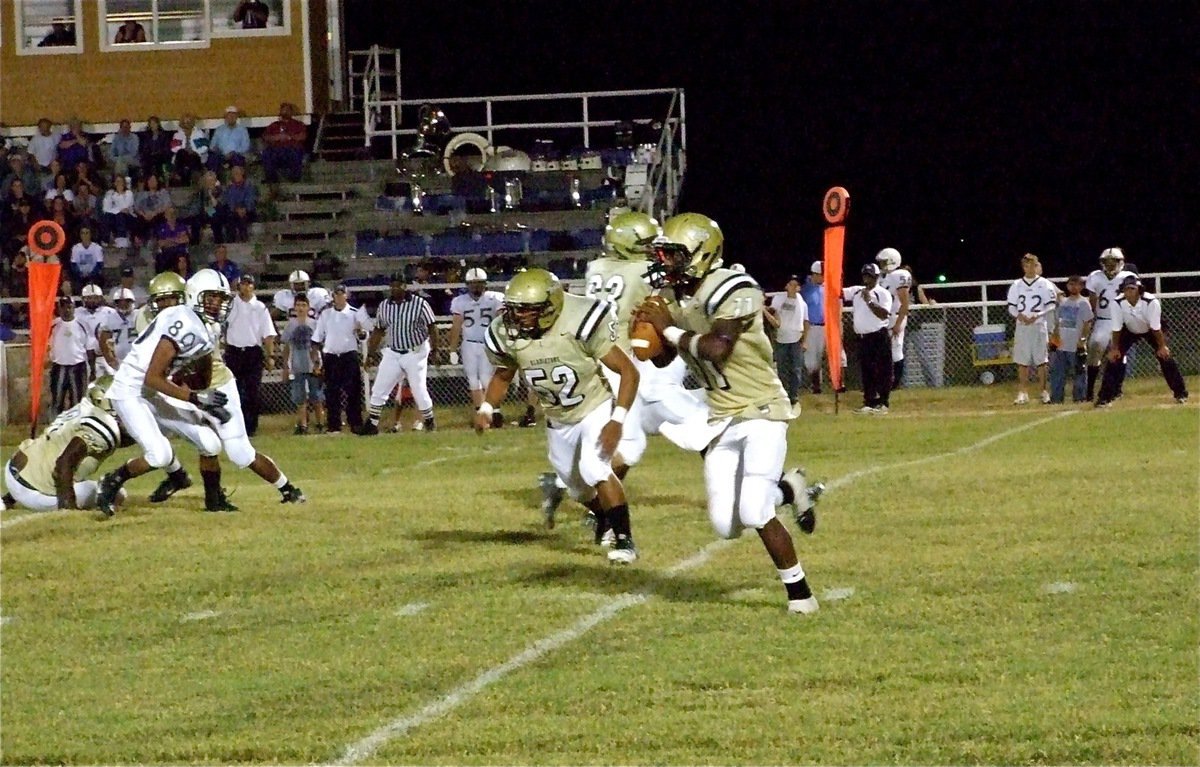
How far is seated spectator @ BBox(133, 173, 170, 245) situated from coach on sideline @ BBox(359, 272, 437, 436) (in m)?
5.98

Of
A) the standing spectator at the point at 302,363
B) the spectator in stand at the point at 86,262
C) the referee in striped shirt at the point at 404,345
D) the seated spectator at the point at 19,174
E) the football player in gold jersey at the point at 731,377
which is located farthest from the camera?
the seated spectator at the point at 19,174

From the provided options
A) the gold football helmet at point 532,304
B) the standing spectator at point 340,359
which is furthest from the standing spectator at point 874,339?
the gold football helmet at point 532,304

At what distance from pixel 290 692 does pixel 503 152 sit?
17.9 meters

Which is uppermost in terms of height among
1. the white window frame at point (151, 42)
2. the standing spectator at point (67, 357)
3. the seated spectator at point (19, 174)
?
the white window frame at point (151, 42)

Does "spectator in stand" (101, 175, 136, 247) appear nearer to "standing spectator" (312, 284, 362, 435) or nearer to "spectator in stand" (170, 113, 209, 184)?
"spectator in stand" (170, 113, 209, 184)

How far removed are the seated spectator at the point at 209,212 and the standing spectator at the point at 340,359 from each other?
4.96 m

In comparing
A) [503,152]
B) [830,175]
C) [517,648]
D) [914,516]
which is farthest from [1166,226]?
[517,648]

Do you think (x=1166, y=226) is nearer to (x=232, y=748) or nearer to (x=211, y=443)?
(x=211, y=443)

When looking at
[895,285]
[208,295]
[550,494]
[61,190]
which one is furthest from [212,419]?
[61,190]

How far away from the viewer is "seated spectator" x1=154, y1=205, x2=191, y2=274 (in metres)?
22.2

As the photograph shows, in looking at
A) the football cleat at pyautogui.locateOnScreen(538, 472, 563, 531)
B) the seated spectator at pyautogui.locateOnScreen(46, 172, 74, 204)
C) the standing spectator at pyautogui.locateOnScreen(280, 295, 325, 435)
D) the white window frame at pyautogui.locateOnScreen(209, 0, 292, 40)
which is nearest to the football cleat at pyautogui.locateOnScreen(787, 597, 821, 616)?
the football cleat at pyautogui.locateOnScreen(538, 472, 563, 531)

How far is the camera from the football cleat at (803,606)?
7.75 meters

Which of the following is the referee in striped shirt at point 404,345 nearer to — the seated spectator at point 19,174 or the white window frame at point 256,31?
the seated spectator at point 19,174

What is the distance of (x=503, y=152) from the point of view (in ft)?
79.7
